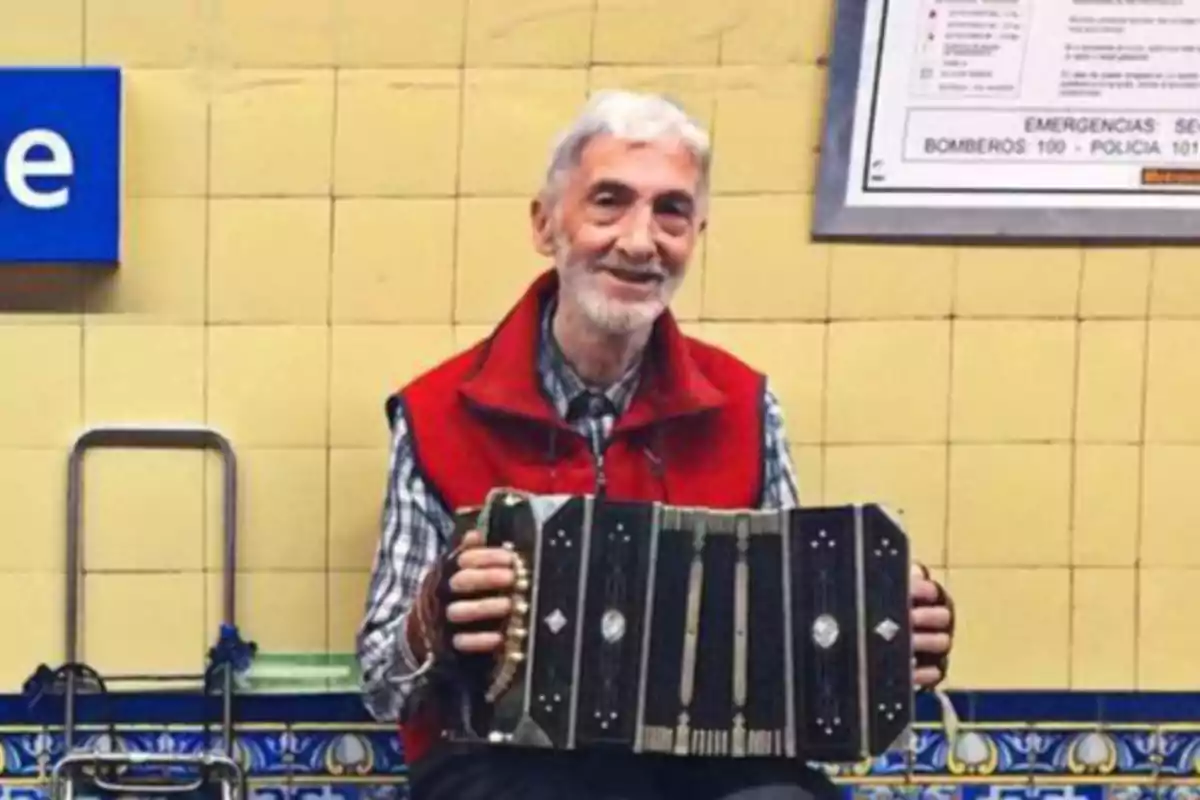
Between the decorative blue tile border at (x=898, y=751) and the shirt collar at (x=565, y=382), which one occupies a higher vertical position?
the shirt collar at (x=565, y=382)

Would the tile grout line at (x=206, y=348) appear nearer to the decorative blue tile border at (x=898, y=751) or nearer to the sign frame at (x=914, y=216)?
the decorative blue tile border at (x=898, y=751)

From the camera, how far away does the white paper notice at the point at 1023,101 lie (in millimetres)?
2086

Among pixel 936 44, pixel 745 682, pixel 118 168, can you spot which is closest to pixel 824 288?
pixel 936 44

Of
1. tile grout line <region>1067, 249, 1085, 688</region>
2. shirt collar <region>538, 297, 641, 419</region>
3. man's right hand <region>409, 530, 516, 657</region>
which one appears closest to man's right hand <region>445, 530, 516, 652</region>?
man's right hand <region>409, 530, 516, 657</region>

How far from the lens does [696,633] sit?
66.0 inches

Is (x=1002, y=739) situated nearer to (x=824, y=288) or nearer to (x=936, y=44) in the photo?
(x=824, y=288)

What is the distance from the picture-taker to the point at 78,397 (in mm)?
2115

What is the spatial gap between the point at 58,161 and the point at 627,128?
761 millimetres

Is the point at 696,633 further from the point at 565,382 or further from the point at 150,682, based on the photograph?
the point at 150,682

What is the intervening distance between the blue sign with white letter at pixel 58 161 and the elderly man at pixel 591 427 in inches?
19.3

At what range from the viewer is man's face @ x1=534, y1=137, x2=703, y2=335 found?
176 centimetres

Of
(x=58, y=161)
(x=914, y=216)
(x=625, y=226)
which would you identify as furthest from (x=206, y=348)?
(x=914, y=216)

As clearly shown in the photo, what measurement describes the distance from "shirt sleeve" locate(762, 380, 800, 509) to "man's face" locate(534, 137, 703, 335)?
0.25 meters

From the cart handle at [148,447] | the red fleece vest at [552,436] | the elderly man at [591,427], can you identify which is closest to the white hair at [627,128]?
the elderly man at [591,427]
